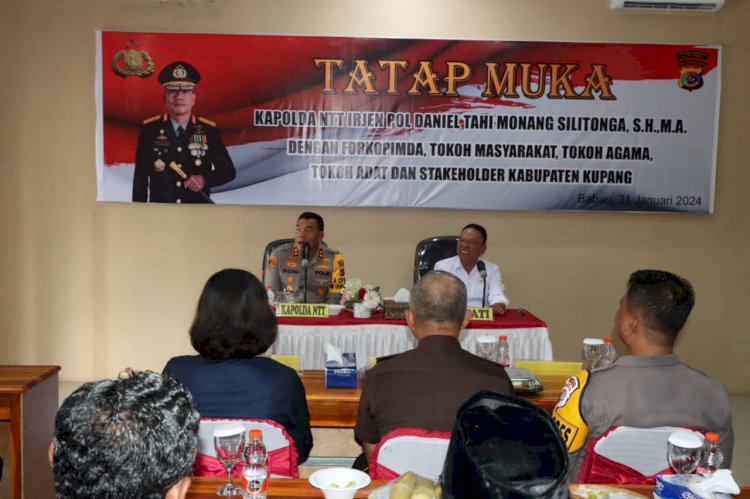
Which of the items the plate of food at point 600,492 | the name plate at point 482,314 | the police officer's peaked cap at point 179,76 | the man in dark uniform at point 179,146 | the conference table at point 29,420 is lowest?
the conference table at point 29,420

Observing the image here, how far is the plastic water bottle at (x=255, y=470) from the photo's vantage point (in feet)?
5.88

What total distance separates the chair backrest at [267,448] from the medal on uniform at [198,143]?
361 centimetres

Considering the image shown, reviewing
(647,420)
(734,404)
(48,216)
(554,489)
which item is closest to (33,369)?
(647,420)

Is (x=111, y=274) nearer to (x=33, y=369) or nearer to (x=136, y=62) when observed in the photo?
(x=136, y=62)

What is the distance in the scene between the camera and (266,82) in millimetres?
5363

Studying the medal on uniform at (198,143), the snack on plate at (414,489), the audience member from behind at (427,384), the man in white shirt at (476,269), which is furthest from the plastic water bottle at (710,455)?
the medal on uniform at (198,143)

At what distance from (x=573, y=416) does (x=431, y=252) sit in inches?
116

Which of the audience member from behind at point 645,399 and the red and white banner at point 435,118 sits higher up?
the red and white banner at point 435,118

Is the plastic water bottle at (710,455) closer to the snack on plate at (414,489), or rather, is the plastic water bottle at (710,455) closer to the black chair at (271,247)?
the snack on plate at (414,489)

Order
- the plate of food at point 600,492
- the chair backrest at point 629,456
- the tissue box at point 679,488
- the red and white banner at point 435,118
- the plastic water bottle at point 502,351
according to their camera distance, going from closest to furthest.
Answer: the tissue box at point 679,488 → the plate of food at point 600,492 → the chair backrest at point 629,456 → the plastic water bottle at point 502,351 → the red and white banner at point 435,118

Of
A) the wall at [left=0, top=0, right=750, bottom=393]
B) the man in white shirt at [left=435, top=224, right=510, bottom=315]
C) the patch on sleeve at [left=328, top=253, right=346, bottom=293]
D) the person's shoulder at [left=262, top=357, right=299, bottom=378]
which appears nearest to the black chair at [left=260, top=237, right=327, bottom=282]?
the patch on sleeve at [left=328, top=253, right=346, bottom=293]

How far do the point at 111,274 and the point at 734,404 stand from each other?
14.7 ft

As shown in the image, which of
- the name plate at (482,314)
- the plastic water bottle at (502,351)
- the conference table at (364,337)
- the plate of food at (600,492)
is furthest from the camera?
the name plate at (482,314)

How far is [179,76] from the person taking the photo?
5.36 metres
